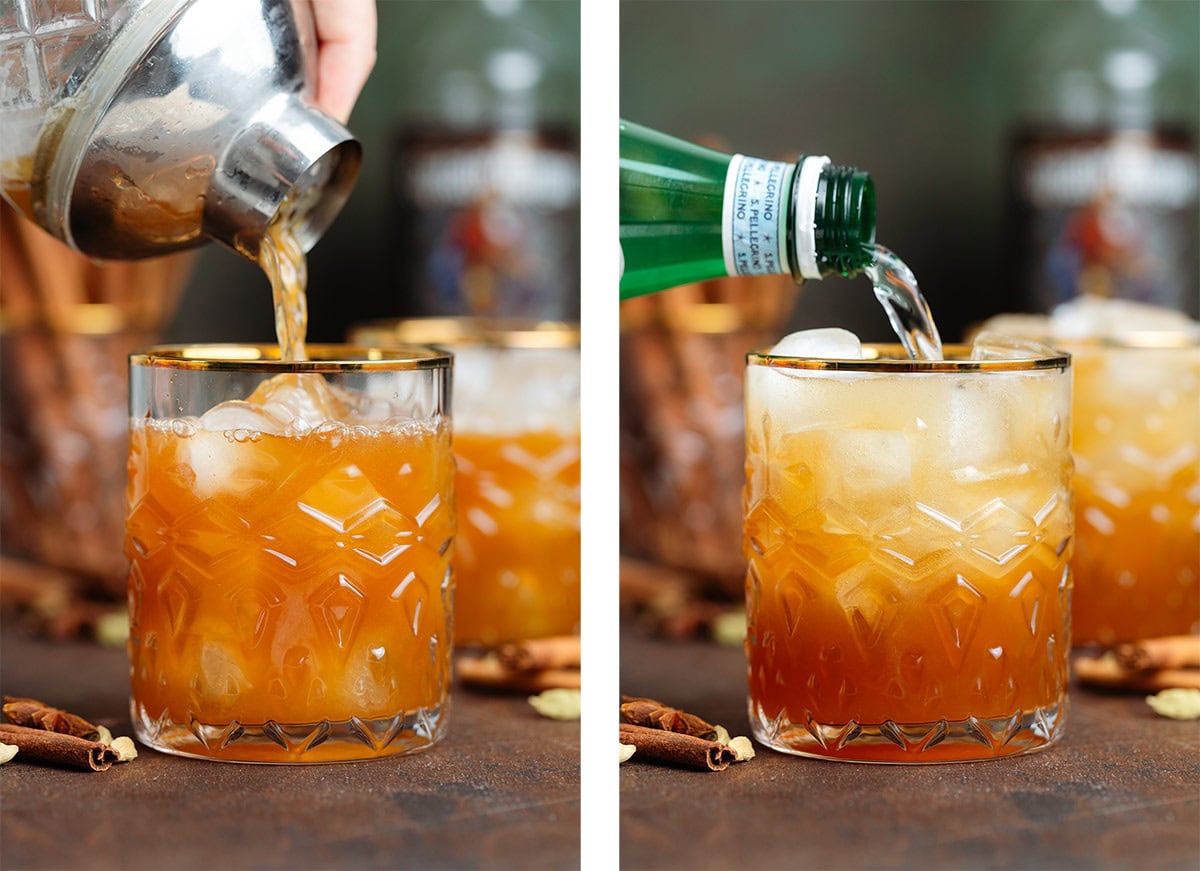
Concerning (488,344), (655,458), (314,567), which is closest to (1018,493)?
(314,567)

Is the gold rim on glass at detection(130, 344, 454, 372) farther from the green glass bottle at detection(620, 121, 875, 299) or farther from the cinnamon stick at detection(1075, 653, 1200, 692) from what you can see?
the cinnamon stick at detection(1075, 653, 1200, 692)

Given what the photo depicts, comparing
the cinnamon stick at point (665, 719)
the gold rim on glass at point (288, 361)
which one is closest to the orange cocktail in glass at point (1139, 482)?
the cinnamon stick at point (665, 719)

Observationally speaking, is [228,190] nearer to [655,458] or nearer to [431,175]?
[655,458]

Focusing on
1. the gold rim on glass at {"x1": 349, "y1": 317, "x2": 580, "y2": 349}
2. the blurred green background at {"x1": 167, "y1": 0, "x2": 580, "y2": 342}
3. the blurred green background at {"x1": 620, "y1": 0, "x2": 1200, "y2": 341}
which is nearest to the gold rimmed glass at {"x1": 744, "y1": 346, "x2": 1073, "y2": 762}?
the gold rim on glass at {"x1": 349, "y1": 317, "x2": 580, "y2": 349}

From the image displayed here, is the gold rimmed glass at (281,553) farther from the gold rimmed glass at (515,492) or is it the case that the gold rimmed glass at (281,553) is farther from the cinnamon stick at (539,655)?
the gold rimmed glass at (515,492)

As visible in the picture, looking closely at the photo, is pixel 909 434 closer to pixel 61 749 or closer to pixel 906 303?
pixel 906 303

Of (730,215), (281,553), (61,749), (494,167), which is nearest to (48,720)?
(61,749)
